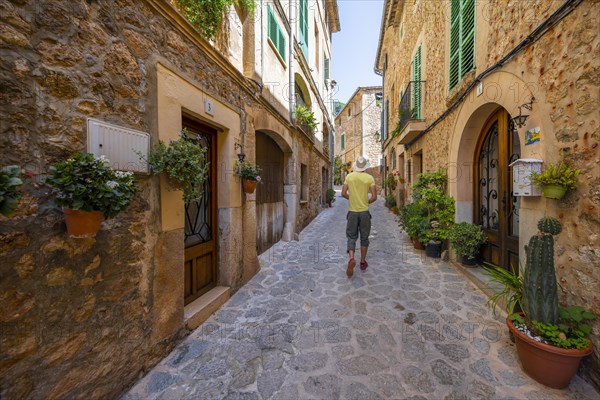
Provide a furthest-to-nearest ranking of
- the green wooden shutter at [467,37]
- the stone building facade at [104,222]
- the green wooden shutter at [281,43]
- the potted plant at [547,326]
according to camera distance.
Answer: the green wooden shutter at [281,43] → the green wooden shutter at [467,37] → the potted plant at [547,326] → the stone building facade at [104,222]

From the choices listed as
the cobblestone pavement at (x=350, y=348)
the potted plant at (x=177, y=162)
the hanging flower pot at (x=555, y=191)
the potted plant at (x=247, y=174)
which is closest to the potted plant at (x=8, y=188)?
the potted plant at (x=177, y=162)

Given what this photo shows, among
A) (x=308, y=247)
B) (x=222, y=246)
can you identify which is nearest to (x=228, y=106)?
(x=222, y=246)

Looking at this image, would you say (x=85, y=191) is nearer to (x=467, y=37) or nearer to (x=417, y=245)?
(x=467, y=37)

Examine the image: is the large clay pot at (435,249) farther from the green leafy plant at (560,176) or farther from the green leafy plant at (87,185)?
the green leafy plant at (87,185)

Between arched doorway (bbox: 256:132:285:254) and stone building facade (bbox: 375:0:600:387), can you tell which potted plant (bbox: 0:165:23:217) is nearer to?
stone building facade (bbox: 375:0:600:387)

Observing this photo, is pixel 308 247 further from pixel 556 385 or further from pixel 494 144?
pixel 556 385

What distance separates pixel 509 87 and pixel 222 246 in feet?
13.5

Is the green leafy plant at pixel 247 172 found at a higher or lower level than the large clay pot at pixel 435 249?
higher

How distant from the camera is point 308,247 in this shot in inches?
233

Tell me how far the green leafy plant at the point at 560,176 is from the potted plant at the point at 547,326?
36 centimetres

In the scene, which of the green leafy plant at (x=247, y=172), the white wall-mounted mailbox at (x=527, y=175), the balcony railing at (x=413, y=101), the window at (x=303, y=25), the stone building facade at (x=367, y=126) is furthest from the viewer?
the stone building facade at (x=367, y=126)

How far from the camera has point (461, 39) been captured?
14.2 feet

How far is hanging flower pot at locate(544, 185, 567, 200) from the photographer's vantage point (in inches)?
82.8

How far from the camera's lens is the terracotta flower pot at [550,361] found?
1744mm
